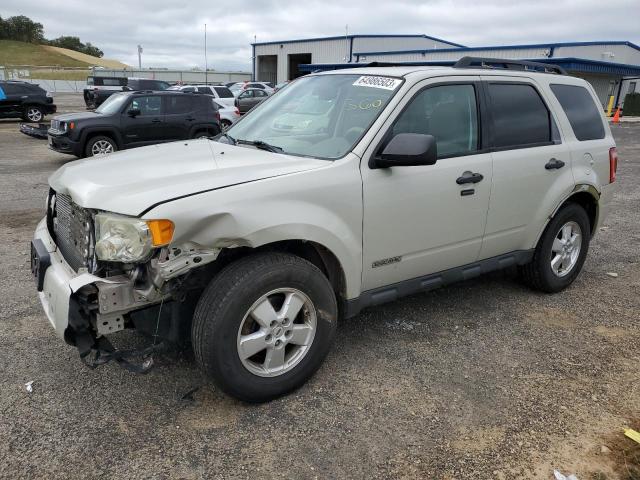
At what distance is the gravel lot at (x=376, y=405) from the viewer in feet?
8.54

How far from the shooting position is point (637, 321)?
4.31 meters

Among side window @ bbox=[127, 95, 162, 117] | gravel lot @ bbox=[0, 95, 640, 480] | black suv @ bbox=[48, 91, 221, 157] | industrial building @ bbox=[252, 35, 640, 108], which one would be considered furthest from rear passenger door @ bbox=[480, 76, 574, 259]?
industrial building @ bbox=[252, 35, 640, 108]

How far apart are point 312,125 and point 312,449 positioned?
2099 millimetres

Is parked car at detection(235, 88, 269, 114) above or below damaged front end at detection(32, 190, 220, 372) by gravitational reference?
above

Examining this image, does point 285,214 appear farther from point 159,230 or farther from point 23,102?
point 23,102

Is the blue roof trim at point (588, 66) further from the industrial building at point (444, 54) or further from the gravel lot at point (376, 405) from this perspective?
the gravel lot at point (376, 405)

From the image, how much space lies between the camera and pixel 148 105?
1278 centimetres

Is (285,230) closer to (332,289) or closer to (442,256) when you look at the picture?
(332,289)

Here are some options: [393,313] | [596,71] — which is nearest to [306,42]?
[596,71]

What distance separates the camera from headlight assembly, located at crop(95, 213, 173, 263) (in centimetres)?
251

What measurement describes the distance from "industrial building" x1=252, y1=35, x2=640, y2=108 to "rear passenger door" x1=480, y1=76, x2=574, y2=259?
912 inches

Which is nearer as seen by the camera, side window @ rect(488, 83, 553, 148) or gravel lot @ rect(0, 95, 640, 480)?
gravel lot @ rect(0, 95, 640, 480)

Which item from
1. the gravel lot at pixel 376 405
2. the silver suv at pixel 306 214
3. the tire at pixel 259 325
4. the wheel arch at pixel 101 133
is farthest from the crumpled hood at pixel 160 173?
the wheel arch at pixel 101 133

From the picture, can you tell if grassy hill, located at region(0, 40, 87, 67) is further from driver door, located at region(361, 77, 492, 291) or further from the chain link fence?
driver door, located at region(361, 77, 492, 291)
